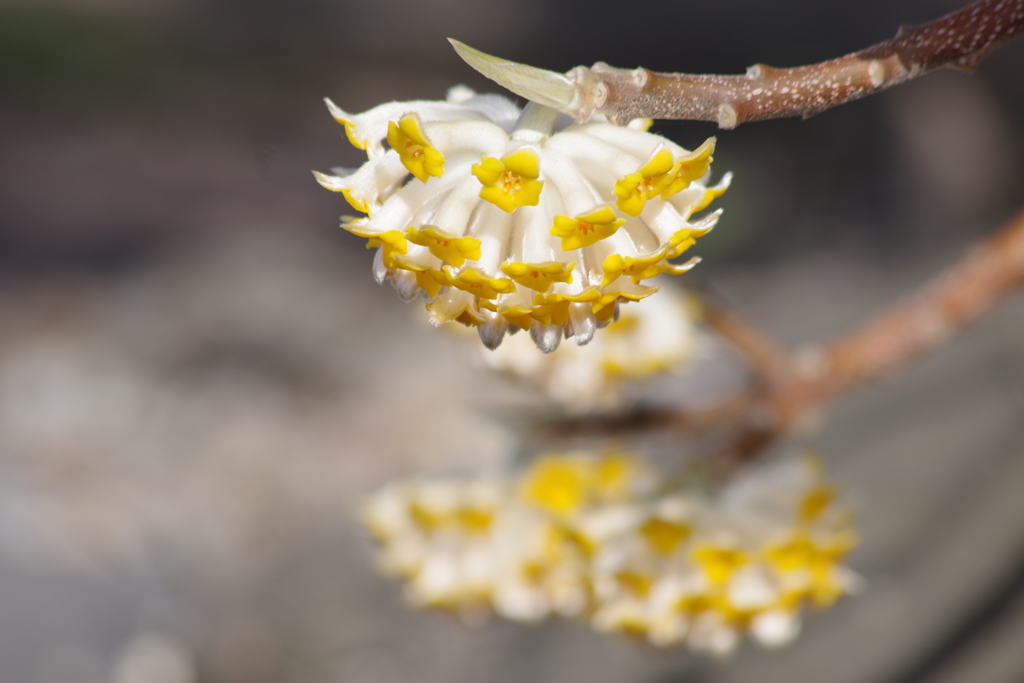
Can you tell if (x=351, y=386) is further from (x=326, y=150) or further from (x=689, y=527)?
(x=689, y=527)

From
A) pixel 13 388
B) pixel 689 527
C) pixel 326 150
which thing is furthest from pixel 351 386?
pixel 689 527

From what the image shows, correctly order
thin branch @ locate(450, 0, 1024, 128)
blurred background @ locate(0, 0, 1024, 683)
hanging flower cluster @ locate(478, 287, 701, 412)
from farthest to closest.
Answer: blurred background @ locate(0, 0, 1024, 683), hanging flower cluster @ locate(478, 287, 701, 412), thin branch @ locate(450, 0, 1024, 128)

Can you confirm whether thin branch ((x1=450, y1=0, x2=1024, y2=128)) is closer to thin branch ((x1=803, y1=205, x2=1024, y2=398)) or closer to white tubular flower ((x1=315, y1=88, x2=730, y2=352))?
white tubular flower ((x1=315, y1=88, x2=730, y2=352))

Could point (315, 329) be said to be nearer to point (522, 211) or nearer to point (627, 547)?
point (627, 547)

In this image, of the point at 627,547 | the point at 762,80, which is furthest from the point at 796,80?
the point at 627,547

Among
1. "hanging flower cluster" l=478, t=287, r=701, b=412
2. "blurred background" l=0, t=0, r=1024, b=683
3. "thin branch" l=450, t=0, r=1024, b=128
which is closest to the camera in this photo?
"thin branch" l=450, t=0, r=1024, b=128

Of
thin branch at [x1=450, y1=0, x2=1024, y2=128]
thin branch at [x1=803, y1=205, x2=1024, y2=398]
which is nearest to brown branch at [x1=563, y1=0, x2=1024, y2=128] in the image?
thin branch at [x1=450, y1=0, x2=1024, y2=128]
